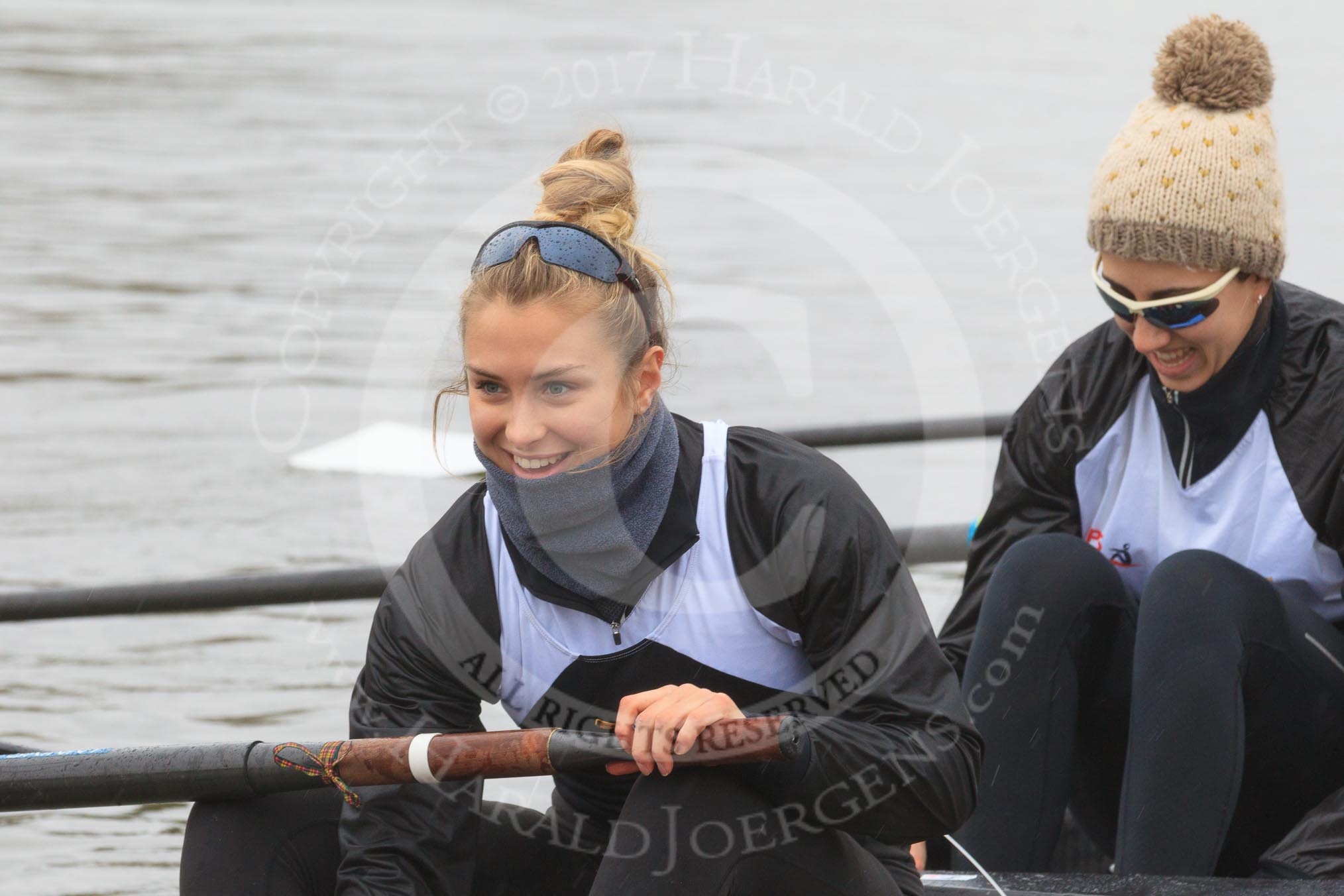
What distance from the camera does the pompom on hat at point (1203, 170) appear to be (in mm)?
1852

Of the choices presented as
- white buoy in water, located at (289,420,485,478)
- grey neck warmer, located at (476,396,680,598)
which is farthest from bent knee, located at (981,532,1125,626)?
white buoy in water, located at (289,420,485,478)

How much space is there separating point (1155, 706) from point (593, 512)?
623 millimetres

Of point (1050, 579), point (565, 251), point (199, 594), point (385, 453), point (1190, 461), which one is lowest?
point (385, 453)

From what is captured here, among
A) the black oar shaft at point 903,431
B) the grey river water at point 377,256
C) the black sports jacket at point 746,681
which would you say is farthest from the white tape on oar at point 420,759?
the black oar shaft at point 903,431

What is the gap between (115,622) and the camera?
340cm

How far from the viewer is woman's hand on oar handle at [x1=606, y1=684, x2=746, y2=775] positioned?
134 centimetres

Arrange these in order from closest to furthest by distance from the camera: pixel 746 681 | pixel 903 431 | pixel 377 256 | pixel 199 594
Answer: pixel 746 681, pixel 199 594, pixel 903 431, pixel 377 256

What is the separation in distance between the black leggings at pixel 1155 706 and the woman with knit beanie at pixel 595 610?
1.06 feet

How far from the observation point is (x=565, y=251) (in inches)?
60.2

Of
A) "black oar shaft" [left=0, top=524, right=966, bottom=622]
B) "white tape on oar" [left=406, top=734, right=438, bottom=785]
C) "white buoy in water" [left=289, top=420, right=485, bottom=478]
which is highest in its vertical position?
"white tape on oar" [left=406, top=734, right=438, bottom=785]

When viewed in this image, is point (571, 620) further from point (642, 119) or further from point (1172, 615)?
point (642, 119)

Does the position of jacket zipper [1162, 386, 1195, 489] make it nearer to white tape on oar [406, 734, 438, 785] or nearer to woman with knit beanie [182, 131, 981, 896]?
woman with knit beanie [182, 131, 981, 896]

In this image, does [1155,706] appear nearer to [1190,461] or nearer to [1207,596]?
[1207,596]

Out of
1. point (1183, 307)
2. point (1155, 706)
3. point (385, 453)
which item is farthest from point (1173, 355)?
point (385, 453)
